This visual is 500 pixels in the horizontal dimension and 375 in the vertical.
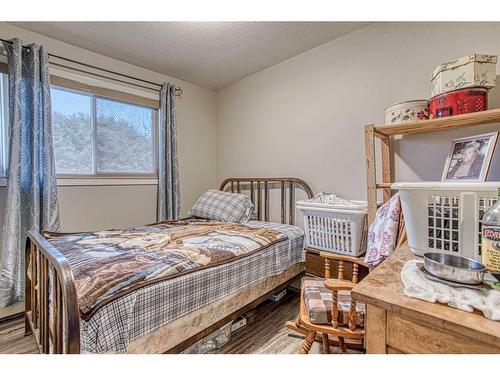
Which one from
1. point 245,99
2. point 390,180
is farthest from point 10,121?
point 390,180

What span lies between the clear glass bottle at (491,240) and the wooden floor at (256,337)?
1.18 metres

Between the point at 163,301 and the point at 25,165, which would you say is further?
the point at 25,165

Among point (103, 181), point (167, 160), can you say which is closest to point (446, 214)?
point (167, 160)

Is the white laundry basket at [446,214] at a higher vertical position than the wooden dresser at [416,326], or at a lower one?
higher

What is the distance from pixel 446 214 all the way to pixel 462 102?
71 centimetres

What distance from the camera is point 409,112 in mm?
1543

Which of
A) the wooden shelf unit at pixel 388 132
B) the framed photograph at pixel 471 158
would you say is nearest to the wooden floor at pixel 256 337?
the wooden shelf unit at pixel 388 132

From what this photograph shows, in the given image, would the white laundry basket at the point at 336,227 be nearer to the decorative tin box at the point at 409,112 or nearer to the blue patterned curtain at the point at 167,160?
the decorative tin box at the point at 409,112

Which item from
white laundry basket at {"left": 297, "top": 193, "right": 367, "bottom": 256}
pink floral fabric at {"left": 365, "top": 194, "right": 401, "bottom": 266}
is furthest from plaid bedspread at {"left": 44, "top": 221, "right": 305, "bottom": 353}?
pink floral fabric at {"left": 365, "top": 194, "right": 401, "bottom": 266}

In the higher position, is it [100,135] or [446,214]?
[100,135]

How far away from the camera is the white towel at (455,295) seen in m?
0.59

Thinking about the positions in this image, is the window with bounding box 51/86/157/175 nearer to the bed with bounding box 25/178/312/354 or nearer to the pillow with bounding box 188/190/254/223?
the pillow with bounding box 188/190/254/223

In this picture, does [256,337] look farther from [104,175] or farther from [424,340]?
[104,175]
